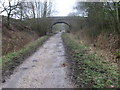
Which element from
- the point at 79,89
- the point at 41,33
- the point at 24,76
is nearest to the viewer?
the point at 79,89

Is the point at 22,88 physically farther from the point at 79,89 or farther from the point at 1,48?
the point at 1,48

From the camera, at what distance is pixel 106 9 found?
9.84 meters

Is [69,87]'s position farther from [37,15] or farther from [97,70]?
[37,15]

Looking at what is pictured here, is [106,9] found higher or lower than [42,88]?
higher

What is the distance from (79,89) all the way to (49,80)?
110 cm

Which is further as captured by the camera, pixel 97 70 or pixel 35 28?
pixel 35 28

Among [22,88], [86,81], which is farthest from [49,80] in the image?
[86,81]

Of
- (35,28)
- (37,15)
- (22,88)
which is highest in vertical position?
(37,15)

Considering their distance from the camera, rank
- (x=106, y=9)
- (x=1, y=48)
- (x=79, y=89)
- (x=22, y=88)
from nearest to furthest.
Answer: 1. (x=79, y=89)
2. (x=22, y=88)
3. (x=1, y=48)
4. (x=106, y=9)

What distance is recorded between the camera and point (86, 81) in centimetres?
402

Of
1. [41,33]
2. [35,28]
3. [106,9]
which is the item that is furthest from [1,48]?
[41,33]

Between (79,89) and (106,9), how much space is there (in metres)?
7.65

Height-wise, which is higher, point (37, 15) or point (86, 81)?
point (37, 15)

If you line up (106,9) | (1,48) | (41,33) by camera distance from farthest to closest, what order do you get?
(41,33) < (106,9) < (1,48)
